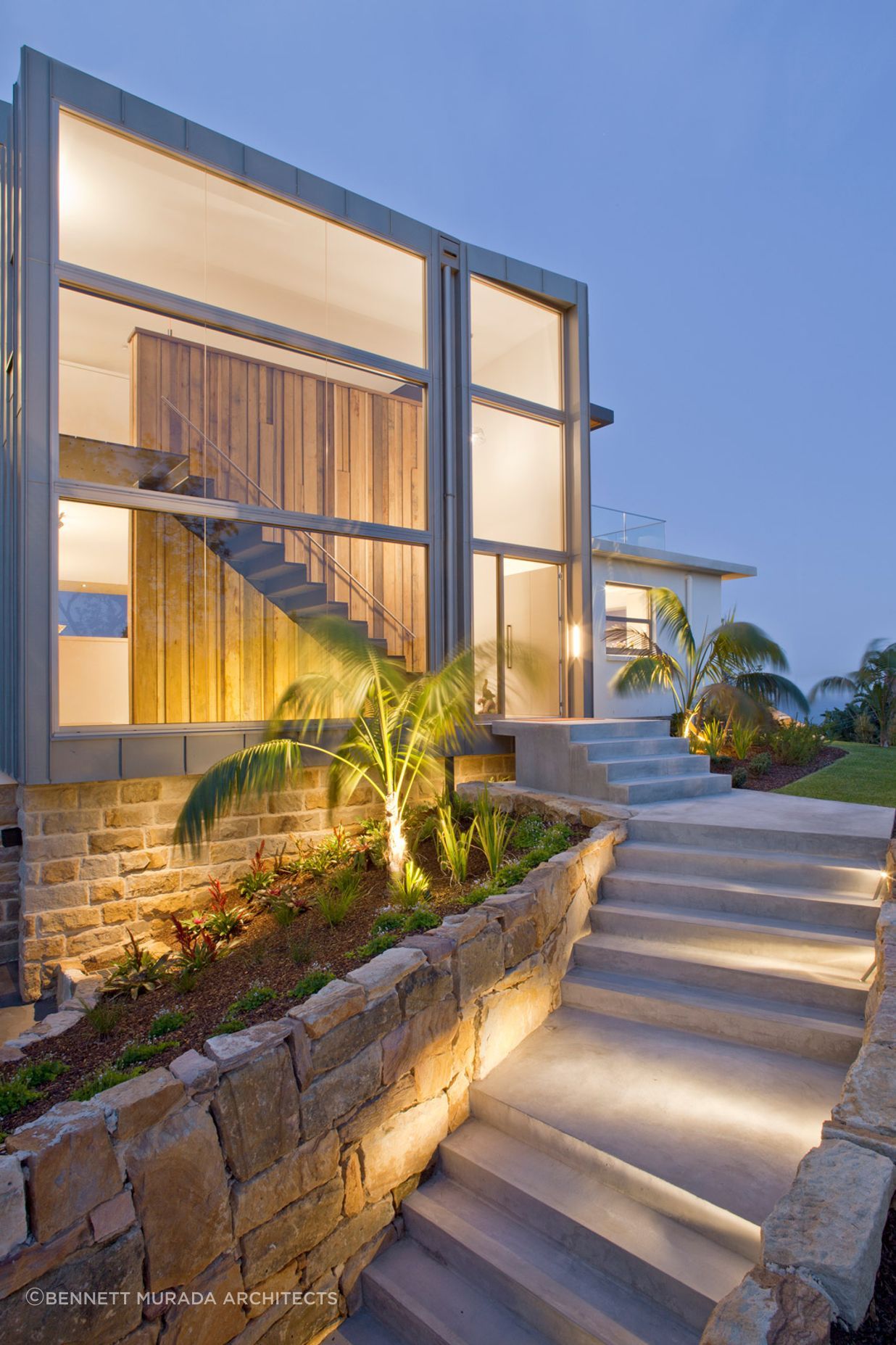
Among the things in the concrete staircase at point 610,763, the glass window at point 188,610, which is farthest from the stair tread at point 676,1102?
the glass window at point 188,610

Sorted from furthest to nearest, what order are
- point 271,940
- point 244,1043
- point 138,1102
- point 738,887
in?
point 271,940 → point 738,887 → point 244,1043 → point 138,1102

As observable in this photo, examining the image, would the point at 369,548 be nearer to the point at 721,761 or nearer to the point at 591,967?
the point at 591,967

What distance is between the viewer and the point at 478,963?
4.00 metres

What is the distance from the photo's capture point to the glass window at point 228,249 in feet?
19.3

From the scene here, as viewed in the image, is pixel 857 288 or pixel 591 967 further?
pixel 857 288

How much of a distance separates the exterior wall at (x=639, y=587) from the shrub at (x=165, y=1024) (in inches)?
357

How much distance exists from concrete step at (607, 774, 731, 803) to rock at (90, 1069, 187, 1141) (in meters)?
4.23

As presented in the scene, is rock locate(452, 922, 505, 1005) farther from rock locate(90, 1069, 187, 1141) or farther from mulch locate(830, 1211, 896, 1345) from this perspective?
mulch locate(830, 1211, 896, 1345)

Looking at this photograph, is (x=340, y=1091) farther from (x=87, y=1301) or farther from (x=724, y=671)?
(x=724, y=671)

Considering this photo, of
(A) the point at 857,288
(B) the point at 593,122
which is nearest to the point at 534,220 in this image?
(B) the point at 593,122

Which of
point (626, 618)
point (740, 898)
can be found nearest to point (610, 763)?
point (740, 898)

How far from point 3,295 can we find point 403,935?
21.1 feet

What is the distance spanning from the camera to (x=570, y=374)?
355 inches

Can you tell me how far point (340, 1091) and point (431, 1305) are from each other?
889 mm
